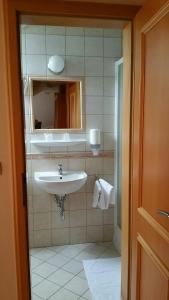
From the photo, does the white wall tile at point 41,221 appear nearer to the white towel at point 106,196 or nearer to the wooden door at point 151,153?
the white towel at point 106,196

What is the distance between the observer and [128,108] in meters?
1.49

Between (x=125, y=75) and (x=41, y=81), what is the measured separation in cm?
123

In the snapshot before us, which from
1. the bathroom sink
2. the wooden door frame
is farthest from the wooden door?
the bathroom sink

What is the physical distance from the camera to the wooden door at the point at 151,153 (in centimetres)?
109

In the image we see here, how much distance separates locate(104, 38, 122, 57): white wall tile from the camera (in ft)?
8.58

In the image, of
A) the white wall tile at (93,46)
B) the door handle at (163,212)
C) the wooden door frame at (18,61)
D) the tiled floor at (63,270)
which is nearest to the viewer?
the door handle at (163,212)

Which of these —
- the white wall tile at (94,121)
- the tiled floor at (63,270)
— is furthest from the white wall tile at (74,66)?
the tiled floor at (63,270)

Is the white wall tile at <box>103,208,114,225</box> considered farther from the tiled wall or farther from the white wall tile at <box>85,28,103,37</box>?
the white wall tile at <box>85,28,103,37</box>

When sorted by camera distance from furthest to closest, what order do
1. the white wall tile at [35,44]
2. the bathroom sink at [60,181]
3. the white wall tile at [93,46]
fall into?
the white wall tile at [93,46] → the white wall tile at [35,44] → the bathroom sink at [60,181]

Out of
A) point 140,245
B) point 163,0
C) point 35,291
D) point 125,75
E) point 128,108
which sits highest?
point 163,0

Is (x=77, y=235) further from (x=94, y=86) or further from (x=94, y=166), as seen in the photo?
(x=94, y=86)

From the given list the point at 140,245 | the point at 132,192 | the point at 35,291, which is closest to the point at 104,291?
the point at 35,291

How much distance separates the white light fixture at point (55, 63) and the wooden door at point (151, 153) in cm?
126

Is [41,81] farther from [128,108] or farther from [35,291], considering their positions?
[35,291]
